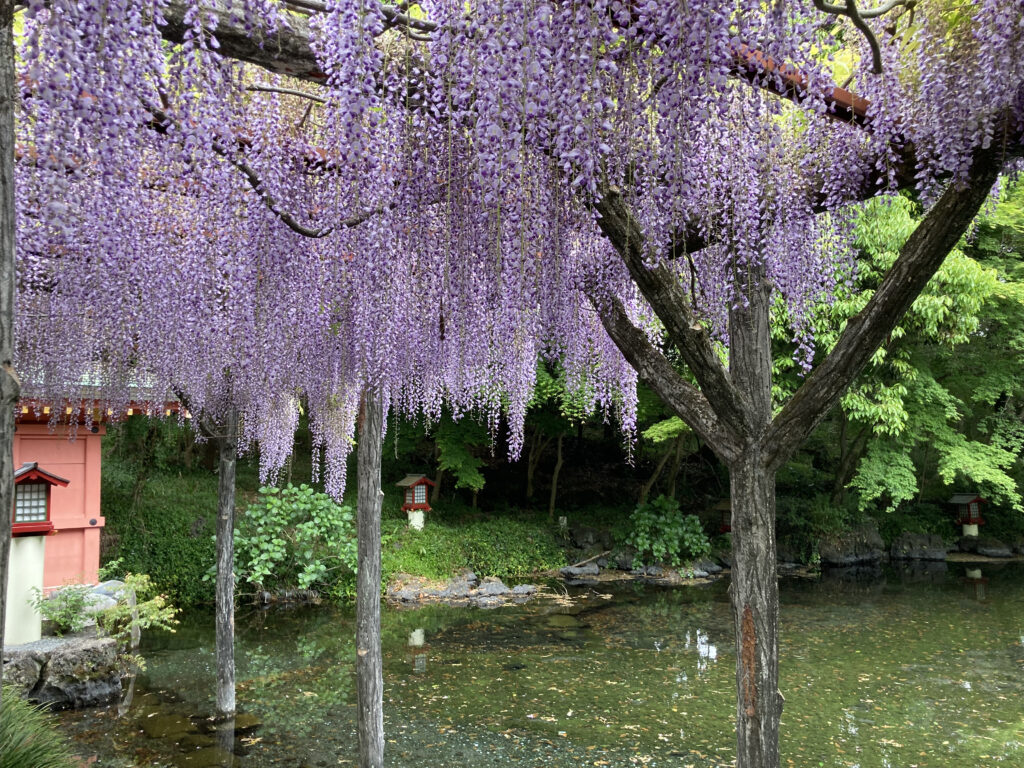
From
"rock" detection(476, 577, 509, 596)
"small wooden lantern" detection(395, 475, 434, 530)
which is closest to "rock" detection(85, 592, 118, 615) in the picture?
"rock" detection(476, 577, 509, 596)

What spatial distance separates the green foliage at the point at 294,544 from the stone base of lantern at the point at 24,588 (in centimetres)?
336

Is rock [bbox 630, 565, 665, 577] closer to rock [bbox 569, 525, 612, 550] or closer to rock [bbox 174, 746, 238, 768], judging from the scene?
rock [bbox 569, 525, 612, 550]

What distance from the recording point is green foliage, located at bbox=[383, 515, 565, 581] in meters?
12.3

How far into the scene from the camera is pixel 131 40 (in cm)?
204

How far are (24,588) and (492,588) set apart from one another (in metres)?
6.61

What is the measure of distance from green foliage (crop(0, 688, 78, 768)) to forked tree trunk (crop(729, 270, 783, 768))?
121 inches

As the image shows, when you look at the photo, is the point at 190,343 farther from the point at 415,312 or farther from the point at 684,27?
the point at 684,27

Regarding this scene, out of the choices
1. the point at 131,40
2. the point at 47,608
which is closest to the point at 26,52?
the point at 131,40

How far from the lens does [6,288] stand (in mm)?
1688

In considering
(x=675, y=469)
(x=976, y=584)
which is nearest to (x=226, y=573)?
(x=675, y=469)

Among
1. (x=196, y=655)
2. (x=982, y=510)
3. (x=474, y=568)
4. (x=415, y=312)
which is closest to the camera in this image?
(x=415, y=312)

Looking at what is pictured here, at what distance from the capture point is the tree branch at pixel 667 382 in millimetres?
3322

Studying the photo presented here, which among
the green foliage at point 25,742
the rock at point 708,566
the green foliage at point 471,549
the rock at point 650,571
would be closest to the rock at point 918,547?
the rock at point 708,566

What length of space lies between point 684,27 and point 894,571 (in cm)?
1348
